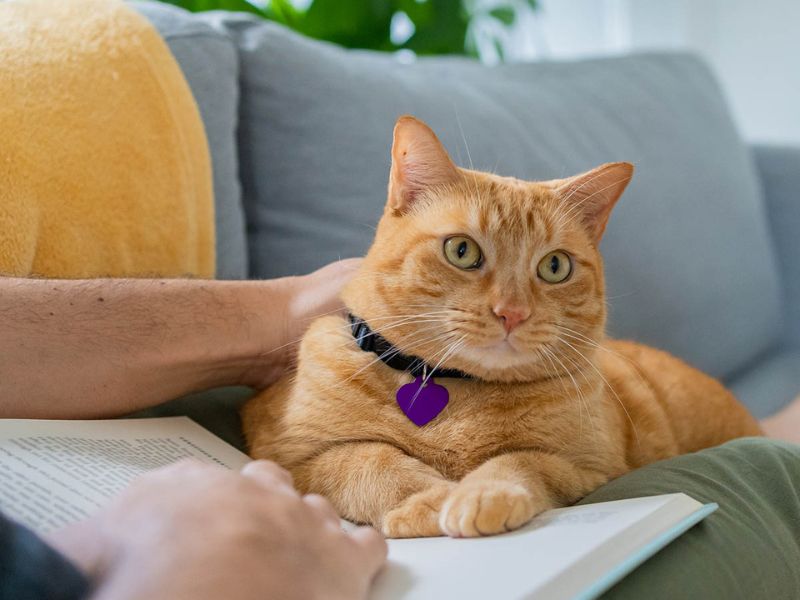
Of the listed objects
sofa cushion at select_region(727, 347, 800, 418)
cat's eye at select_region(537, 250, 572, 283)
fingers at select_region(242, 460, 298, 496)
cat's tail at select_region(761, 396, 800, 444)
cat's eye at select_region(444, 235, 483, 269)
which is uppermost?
cat's eye at select_region(444, 235, 483, 269)

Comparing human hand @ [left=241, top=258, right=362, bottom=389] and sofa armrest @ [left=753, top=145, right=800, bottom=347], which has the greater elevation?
human hand @ [left=241, top=258, right=362, bottom=389]

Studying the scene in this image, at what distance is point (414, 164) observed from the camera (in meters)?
1.16

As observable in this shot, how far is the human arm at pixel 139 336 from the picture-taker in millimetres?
1044

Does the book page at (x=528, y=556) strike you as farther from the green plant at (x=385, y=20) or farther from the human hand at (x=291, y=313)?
the green plant at (x=385, y=20)

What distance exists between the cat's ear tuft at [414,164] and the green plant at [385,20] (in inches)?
46.1

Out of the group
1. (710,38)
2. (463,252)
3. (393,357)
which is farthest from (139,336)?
(710,38)

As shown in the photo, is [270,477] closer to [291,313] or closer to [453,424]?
[453,424]

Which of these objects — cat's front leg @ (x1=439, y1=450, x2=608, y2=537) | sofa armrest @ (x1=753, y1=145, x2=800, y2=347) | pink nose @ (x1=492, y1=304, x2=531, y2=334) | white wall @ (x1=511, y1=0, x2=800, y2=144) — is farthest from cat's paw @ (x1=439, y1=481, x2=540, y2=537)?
white wall @ (x1=511, y1=0, x2=800, y2=144)

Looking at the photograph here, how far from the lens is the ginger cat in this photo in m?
1.04

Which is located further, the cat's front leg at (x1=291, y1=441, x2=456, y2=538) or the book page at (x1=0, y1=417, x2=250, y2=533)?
the cat's front leg at (x1=291, y1=441, x2=456, y2=538)

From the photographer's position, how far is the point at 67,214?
126 cm

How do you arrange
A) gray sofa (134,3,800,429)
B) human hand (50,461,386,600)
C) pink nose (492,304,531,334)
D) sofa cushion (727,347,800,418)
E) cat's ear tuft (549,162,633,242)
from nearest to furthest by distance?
human hand (50,461,386,600)
pink nose (492,304,531,334)
cat's ear tuft (549,162,633,242)
gray sofa (134,3,800,429)
sofa cushion (727,347,800,418)

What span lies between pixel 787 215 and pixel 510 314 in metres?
2.06

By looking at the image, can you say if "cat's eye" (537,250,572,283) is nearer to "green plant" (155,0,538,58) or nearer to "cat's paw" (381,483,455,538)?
"cat's paw" (381,483,455,538)
